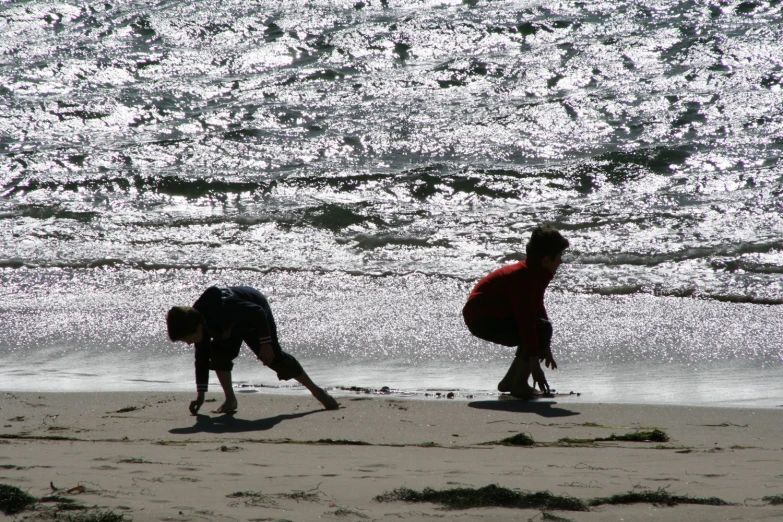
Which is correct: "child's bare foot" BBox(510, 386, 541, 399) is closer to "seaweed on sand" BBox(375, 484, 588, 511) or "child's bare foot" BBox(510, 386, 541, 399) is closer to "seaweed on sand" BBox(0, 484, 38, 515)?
"seaweed on sand" BBox(375, 484, 588, 511)

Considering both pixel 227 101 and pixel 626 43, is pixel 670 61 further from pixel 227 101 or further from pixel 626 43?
pixel 227 101

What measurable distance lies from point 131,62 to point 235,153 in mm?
4779

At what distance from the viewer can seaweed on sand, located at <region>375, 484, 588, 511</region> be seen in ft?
7.97

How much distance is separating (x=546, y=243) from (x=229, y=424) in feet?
6.49

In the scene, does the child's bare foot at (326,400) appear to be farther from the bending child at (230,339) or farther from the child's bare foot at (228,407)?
the child's bare foot at (228,407)

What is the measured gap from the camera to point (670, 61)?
14070 millimetres

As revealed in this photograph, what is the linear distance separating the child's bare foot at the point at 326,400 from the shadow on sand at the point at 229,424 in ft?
0.15

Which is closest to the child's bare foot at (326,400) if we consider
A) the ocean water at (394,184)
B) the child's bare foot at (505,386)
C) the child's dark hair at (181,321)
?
the ocean water at (394,184)

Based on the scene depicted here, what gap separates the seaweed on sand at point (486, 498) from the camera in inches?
95.7

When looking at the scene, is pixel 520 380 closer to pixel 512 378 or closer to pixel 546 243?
pixel 512 378

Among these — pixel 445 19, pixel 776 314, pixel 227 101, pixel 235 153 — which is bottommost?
pixel 776 314

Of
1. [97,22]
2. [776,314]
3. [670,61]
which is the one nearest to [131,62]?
[97,22]

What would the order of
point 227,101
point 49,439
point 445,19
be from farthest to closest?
point 445,19 → point 227,101 → point 49,439

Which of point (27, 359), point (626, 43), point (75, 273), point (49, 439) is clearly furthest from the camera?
point (626, 43)
